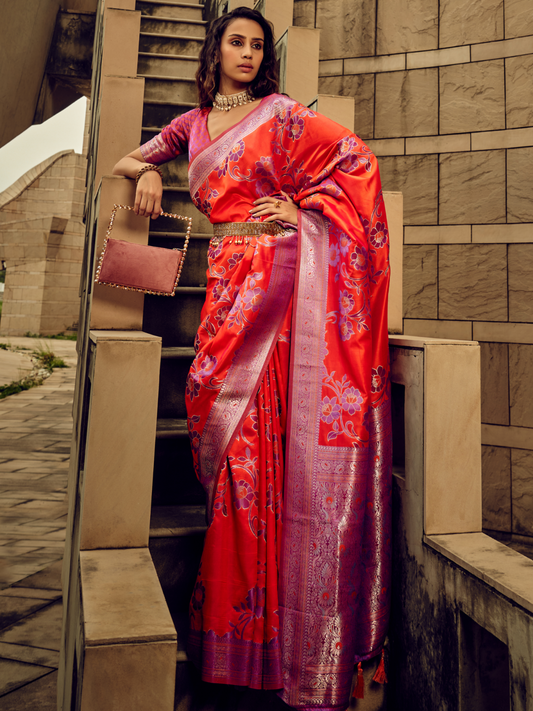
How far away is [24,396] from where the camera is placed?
9352 millimetres

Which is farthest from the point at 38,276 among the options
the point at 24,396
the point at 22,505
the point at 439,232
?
the point at 439,232

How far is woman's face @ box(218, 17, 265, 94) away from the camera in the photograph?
200cm

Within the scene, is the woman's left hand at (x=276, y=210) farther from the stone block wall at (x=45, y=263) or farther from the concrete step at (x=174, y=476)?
the stone block wall at (x=45, y=263)

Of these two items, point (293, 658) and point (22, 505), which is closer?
point (293, 658)

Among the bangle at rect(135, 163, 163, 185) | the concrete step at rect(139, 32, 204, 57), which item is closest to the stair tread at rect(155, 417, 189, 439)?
the bangle at rect(135, 163, 163, 185)

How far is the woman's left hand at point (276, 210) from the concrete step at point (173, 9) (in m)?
4.45

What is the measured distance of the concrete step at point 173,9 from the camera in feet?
17.8

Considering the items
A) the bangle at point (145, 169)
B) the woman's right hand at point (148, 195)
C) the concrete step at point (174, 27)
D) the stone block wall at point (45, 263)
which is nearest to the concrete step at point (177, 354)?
the woman's right hand at point (148, 195)

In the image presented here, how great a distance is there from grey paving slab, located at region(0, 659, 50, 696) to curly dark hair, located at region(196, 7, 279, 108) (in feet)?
8.38

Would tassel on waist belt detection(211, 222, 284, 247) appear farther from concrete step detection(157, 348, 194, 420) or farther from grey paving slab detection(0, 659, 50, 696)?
grey paving slab detection(0, 659, 50, 696)

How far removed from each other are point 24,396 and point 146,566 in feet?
28.3

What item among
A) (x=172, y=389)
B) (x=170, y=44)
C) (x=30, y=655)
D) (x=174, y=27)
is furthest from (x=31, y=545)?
(x=174, y=27)

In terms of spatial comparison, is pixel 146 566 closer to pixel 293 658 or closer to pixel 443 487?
pixel 293 658

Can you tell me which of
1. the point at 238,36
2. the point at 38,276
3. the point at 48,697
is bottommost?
the point at 48,697
